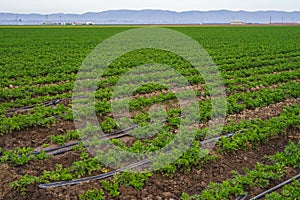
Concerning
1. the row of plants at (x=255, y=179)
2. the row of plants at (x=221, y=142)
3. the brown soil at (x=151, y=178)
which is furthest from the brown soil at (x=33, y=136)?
the row of plants at (x=255, y=179)

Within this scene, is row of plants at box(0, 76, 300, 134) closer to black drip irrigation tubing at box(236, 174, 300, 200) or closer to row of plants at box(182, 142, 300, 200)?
row of plants at box(182, 142, 300, 200)

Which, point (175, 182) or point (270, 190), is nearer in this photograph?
point (270, 190)

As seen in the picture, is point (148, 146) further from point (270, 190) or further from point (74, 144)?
point (270, 190)

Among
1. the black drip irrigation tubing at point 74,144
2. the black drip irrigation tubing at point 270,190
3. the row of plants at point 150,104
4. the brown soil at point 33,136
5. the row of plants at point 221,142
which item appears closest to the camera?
the black drip irrigation tubing at point 270,190

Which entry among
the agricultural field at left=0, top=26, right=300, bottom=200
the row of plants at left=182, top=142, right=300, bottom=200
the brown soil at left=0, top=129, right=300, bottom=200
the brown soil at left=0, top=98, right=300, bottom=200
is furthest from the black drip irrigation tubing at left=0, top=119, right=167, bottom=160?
the row of plants at left=182, top=142, right=300, bottom=200

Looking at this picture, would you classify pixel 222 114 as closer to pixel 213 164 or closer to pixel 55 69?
pixel 213 164

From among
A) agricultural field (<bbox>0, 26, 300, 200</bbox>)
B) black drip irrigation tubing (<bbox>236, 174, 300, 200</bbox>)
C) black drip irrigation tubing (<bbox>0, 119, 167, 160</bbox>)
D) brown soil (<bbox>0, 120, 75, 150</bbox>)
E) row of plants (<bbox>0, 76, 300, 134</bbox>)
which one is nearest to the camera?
black drip irrigation tubing (<bbox>236, 174, 300, 200</bbox>)

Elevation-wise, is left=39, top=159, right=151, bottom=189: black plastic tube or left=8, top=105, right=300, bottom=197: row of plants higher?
left=8, top=105, right=300, bottom=197: row of plants

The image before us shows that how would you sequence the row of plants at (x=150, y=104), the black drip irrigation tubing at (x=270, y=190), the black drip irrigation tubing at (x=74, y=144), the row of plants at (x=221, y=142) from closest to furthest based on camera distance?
the black drip irrigation tubing at (x=270, y=190) → the row of plants at (x=221, y=142) → the black drip irrigation tubing at (x=74, y=144) → the row of plants at (x=150, y=104)

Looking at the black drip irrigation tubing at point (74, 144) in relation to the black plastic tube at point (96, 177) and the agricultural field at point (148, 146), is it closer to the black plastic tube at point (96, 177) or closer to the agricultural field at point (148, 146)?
the agricultural field at point (148, 146)

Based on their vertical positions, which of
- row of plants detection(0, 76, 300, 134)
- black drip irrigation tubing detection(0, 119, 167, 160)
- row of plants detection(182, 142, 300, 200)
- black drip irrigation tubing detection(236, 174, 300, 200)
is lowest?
black drip irrigation tubing detection(236, 174, 300, 200)

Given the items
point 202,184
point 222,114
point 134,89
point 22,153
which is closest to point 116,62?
point 134,89

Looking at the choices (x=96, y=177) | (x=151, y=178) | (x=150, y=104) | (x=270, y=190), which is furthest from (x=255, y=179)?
(x=150, y=104)

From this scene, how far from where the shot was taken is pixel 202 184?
5582 millimetres
